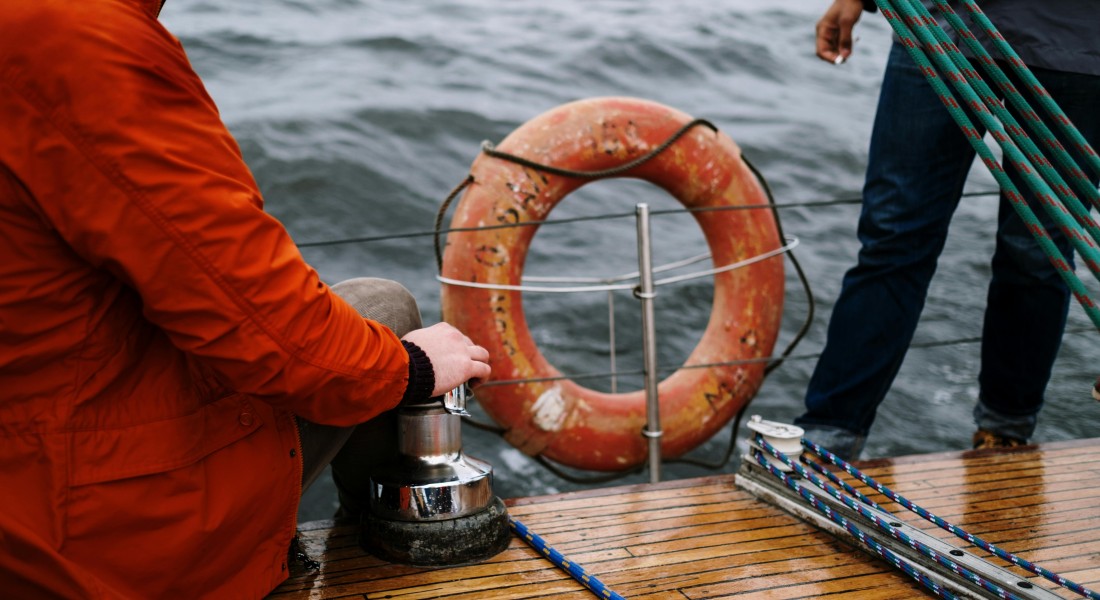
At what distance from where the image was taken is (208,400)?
46.8 inches

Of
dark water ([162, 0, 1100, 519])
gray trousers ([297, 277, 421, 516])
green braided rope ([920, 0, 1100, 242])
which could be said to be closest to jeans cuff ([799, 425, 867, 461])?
green braided rope ([920, 0, 1100, 242])

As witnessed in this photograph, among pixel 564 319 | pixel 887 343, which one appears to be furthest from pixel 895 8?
pixel 564 319

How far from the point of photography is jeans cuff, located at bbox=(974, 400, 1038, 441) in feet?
7.20

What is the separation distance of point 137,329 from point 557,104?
685cm

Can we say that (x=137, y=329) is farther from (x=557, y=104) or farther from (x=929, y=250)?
(x=557, y=104)

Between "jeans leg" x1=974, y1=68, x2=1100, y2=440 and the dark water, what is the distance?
1717 millimetres

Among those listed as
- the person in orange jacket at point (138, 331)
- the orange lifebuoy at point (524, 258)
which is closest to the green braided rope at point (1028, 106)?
the person in orange jacket at point (138, 331)

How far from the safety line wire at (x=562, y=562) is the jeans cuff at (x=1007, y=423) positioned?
102cm

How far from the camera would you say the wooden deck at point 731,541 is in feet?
5.01

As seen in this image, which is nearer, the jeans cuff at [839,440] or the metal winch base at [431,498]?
the metal winch base at [431,498]

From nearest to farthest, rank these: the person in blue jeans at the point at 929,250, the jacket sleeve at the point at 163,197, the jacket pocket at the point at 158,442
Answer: the jacket sleeve at the point at 163,197 < the jacket pocket at the point at 158,442 < the person in blue jeans at the point at 929,250

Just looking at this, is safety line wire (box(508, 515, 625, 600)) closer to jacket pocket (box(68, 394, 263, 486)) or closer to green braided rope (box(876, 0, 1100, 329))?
jacket pocket (box(68, 394, 263, 486))

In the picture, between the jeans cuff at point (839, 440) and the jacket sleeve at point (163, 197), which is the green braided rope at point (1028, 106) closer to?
the jeans cuff at point (839, 440)

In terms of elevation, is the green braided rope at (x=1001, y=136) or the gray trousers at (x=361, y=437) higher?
the green braided rope at (x=1001, y=136)
